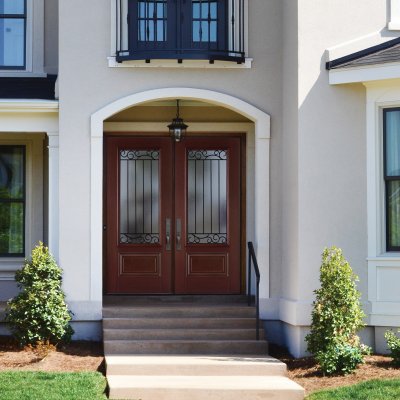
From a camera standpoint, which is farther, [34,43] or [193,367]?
[34,43]

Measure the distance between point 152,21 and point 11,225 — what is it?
4.32 metres

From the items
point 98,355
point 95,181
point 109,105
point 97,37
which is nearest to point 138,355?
point 98,355

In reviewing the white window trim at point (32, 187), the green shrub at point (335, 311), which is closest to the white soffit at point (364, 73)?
the green shrub at point (335, 311)

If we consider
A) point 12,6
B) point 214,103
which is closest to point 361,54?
point 214,103

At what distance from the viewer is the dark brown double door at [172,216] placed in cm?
1528

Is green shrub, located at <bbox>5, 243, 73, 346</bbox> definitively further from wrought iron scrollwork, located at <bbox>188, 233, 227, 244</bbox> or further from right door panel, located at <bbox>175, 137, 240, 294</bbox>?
wrought iron scrollwork, located at <bbox>188, 233, 227, 244</bbox>

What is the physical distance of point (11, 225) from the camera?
53.0ft

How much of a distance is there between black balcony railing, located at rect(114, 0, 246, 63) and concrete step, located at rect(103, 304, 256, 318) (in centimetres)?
359

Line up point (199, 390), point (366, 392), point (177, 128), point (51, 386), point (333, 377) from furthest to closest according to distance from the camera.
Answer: point (177, 128)
point (333, 377)
point (199, 390)
point (51, 386)
point (366, 392)

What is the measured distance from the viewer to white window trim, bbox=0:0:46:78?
1595 centimetres

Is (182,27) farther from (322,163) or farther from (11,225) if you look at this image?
(11,225)

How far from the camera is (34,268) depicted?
526 inches

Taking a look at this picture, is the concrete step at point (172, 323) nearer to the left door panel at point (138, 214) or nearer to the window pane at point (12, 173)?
the left door panel at point (138, 214)

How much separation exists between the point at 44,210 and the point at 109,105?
2.94 meters
